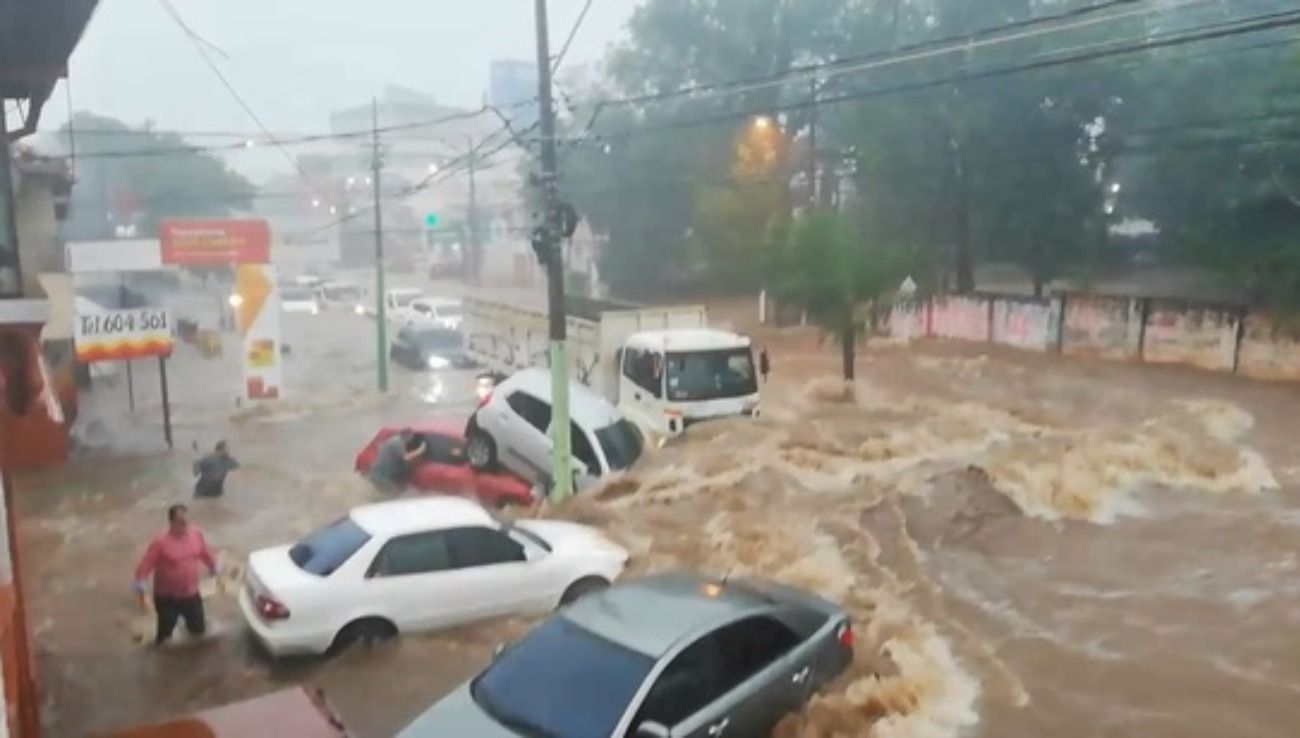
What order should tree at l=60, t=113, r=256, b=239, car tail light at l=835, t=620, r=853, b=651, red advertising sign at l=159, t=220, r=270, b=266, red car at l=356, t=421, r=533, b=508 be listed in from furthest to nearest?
tree at l=60, t=113, r=256, b=239
red advertising sign at l=159, t=220, r=270, b=266
red car at l=356, t=421, r=533, b=508
car tail light at l=835, t=620, r=853, b=651

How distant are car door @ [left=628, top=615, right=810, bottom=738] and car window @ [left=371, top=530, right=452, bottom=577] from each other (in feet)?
11.6

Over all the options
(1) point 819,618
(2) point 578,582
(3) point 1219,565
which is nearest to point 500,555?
(2) point 578,582

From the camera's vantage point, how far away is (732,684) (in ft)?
22.9

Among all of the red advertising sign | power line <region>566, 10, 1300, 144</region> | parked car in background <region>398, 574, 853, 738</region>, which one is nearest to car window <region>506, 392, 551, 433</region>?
power line <region>566, 10, 1300, 144</region>

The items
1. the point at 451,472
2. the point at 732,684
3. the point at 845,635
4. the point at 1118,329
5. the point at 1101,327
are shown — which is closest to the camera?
the point at 732,684

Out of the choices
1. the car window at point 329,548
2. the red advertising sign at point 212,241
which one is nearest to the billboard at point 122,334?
the red advertising sign at point 212,241

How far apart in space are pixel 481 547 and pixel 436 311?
29.5 meters

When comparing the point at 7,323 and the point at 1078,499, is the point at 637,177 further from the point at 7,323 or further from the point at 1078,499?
the point at 7,323

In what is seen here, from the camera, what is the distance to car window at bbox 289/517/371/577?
9625mm

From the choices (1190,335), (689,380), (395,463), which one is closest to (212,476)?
(395,463)

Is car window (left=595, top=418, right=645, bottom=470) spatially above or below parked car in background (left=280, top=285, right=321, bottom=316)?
above

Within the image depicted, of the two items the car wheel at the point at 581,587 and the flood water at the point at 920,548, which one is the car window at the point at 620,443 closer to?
the flood water at the point at 920,548

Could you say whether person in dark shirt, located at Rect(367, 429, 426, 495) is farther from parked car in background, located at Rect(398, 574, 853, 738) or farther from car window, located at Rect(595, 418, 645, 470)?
parked car in background, located at Rect(398, 574, 853, 738)

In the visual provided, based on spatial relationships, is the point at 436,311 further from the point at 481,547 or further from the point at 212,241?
the point at 481,547
